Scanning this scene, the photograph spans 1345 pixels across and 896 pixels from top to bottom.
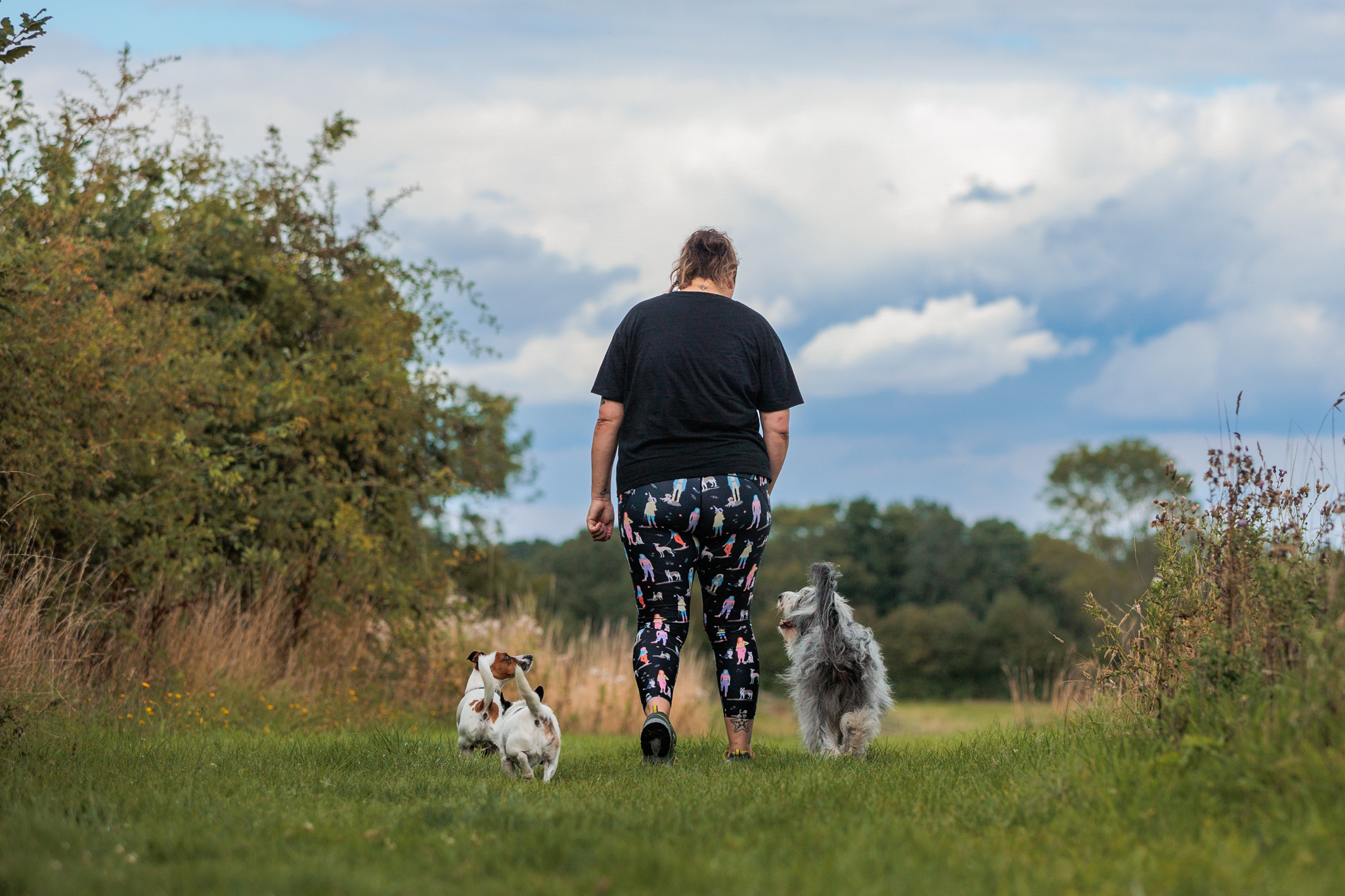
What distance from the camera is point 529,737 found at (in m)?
4.88

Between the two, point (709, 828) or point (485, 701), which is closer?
point (709, 828)

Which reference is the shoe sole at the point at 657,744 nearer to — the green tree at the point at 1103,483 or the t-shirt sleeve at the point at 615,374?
the t-shirt sleeve at the point at 615,374

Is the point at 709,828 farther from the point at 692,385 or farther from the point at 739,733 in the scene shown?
the point at 692,385

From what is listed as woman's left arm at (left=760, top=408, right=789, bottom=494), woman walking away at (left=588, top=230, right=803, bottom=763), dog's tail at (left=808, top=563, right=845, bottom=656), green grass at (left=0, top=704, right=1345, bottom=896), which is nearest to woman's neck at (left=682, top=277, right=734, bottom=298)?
woman walking away at (left=588, top=230, right=803, bottom=763)

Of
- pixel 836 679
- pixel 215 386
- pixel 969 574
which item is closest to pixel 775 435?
pixel 836 679

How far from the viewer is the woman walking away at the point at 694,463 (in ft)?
17.4

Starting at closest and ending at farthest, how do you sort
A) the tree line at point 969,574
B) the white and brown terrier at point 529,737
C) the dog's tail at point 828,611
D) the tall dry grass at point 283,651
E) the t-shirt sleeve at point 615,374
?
the white and brown terrier at point 529,737
the t-shirt sleeve at point 615,374
the dog's tail at point 828,611
the tall dry grass at point 283,651
the tree line at point 969,574

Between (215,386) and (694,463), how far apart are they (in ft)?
19.0

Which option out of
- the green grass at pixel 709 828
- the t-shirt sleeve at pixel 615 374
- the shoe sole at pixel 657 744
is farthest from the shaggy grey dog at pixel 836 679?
the t-shirt sleeve at pixel 615 374

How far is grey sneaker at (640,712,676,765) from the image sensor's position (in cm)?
521

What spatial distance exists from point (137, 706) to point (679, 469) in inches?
180

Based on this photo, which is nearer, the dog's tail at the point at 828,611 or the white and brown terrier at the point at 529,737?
the white and brown terrier at the point at 529,737

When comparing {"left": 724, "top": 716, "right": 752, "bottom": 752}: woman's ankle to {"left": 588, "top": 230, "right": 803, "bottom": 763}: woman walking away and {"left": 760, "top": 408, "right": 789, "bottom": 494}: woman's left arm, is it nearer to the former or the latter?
{"left": 588, "top": 230, "right": 803, "bottom": 763}: woman walking away

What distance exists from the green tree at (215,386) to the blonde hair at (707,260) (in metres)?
3.53
